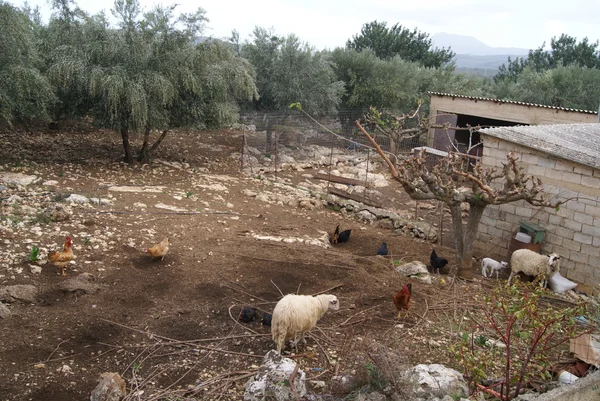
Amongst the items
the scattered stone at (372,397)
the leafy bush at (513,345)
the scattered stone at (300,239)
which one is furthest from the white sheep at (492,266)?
the scattered stone at (372,397)

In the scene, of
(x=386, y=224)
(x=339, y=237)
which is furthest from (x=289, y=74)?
(x=339, y=237)

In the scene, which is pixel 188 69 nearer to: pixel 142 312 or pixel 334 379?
pixel 142 312

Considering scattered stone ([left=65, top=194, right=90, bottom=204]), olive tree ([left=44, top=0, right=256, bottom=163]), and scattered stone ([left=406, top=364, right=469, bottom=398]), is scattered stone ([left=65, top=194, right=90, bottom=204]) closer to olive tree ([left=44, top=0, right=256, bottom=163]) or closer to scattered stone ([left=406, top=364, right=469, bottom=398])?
olive tree ([left=44, top=0, right=256, bottom=163])

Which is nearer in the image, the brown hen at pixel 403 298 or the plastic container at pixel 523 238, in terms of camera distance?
the brown hen at pixel 403 298

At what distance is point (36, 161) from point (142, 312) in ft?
31.3

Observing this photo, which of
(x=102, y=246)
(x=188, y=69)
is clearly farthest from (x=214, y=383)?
(x=188, y=69)

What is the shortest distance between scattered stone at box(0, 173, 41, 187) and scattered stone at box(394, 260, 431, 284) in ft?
29.6

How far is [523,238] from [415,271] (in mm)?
2982

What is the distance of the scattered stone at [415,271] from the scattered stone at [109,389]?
18.6 ft

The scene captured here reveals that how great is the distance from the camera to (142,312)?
7414 mm

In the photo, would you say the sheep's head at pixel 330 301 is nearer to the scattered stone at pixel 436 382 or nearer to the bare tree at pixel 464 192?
the scattered stone at pixel 436 382

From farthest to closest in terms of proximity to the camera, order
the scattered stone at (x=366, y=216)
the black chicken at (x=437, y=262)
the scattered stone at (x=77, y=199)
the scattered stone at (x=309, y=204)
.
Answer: the scattered stone at (x=309, y=204) → the scattered stone at (x=366, y=216) → the scattered stone at (x=77, y=199) → the black chicken at (x=437, y=262)

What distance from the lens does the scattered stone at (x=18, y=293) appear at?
723cm

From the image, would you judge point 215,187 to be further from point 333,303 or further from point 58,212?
point 333,303
